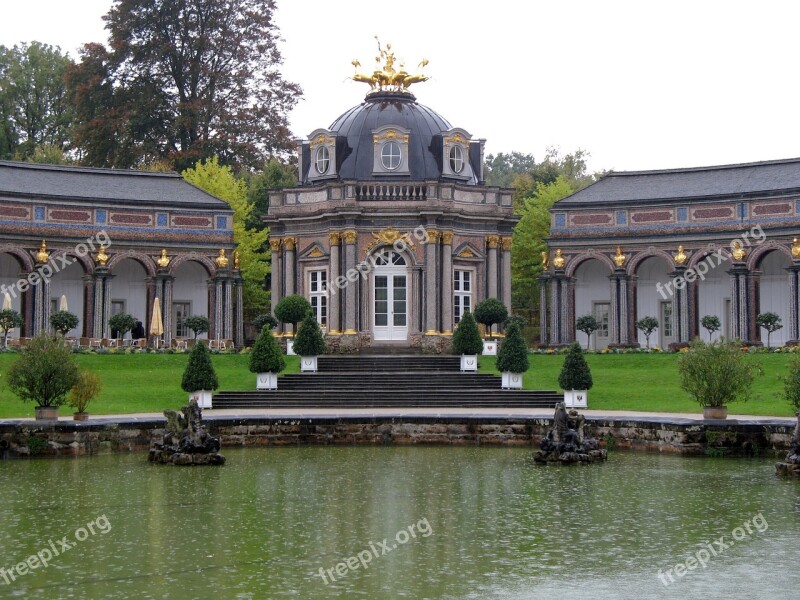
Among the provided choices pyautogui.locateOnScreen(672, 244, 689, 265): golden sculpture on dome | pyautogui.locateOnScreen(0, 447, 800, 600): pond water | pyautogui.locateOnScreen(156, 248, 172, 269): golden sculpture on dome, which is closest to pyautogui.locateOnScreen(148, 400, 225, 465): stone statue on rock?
pyautogui.locateOnScreen(0, 447, 800, 600): pond water

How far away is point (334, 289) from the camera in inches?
1778

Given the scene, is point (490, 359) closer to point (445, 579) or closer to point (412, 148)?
point (412, 148)

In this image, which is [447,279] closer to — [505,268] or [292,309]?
[505,268]

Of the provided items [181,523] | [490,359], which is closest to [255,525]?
[181,523]

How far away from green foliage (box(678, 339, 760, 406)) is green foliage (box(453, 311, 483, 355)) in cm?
1097

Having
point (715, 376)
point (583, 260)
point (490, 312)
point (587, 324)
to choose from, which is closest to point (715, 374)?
point (715, 376)

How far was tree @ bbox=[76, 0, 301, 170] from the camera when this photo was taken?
2473 inches

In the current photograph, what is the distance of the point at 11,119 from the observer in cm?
7031

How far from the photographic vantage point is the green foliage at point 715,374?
97.9 feet

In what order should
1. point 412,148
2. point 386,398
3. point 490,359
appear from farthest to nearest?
point 412,148
point 490,359
point 386,398

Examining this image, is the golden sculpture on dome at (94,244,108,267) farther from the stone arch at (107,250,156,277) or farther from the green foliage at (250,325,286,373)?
the green foliage at (250,325,286,373)

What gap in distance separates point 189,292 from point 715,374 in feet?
93.3

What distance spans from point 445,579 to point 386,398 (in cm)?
2131

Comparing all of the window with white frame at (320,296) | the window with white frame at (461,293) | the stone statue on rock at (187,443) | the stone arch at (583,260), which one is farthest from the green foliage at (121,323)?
the stone statue on rock at (187,443)
